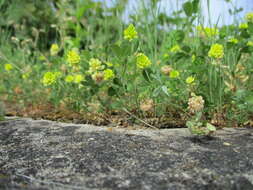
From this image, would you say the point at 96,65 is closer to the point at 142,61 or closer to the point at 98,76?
the point at 98,76

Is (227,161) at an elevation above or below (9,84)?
below

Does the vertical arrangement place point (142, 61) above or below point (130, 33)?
below

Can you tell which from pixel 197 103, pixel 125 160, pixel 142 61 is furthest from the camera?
pixel 142 61

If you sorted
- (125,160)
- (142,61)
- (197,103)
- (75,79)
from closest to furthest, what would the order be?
(125,160)
(197,103)
(142,61)
(75,79)

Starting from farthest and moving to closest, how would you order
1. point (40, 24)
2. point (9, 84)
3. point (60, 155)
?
point (40, 24) < point (9, 84) < point (60, 155)

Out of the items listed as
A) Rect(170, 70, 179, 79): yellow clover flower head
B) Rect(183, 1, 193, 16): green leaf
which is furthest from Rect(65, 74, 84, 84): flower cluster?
Rect(183, 1, 193, 16): green leaf

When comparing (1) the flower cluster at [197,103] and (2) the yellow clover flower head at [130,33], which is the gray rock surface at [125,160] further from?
(2) the yellow clover flower head at [130,33]

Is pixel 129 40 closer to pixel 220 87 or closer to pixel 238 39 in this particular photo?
pixel 220 87

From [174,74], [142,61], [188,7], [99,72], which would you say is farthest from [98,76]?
[188,7]

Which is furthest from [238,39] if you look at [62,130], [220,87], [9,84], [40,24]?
[40,24]
